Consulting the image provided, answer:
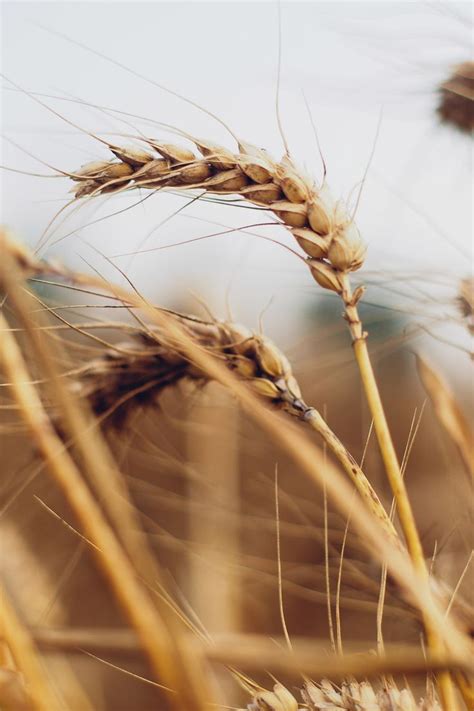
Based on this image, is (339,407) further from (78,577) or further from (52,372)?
(52,372)

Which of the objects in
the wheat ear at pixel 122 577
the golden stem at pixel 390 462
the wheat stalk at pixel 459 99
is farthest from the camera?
the wheat stalk at pixel 459 99

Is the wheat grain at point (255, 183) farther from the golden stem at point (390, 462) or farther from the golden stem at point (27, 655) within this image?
the golden stem at point (27, 655)

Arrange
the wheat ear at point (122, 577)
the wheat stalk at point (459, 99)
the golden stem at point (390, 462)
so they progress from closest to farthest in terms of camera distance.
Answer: the wheat ear at point (122, 577) < the golden stem at point (390, 462) < the wheat stalk at point (459, 99)

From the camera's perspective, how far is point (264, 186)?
39 centimetres

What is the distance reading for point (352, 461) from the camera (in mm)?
347

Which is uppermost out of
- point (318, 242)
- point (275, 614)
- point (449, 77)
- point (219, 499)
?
point (449, 77)

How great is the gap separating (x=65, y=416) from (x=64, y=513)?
204 centimetres

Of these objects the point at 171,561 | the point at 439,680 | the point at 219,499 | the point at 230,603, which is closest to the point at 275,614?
the point at 171,561

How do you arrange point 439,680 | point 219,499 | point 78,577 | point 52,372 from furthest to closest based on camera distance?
point 78,577, point 219,499, point 439,680, point 52,372

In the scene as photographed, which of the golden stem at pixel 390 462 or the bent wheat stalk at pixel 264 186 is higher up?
the bent wheat stalk at pixel 264 186

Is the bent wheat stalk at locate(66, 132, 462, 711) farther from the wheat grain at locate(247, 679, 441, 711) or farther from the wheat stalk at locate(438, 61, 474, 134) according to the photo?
the wheat stalk at locate(438, 61, 474, 134)

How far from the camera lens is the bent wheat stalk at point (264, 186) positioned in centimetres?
39

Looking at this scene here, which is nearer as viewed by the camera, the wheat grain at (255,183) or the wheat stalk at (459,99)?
the wheat grain at (255,183)


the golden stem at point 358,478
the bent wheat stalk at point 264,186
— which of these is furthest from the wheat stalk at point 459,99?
the golden stem at point 358,478
